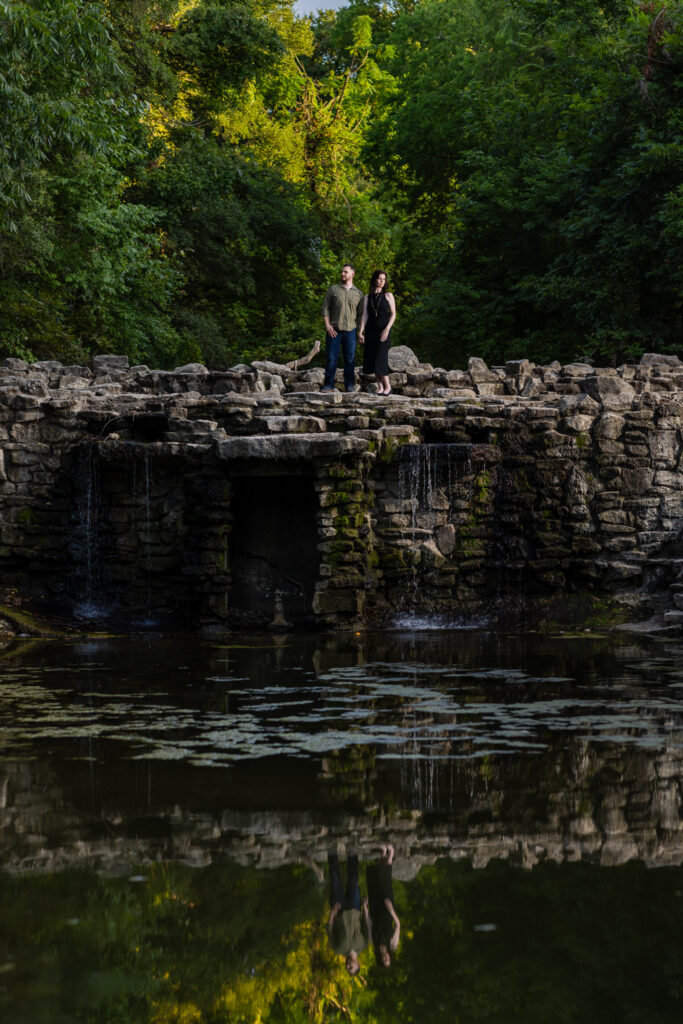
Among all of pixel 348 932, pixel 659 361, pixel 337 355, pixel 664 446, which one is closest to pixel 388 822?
pixel 348 932

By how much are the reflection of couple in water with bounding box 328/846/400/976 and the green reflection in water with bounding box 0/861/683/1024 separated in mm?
31

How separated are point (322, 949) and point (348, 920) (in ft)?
0.77

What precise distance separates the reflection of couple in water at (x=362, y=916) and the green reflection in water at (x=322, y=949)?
0.03 meters

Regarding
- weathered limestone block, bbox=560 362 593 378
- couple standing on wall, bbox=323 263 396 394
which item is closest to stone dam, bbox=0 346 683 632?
couple standing on wall, bbox=323 263 396 394

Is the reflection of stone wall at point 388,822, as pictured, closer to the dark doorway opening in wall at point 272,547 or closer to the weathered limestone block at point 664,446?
the dark doorway opening in wall at point 272,547

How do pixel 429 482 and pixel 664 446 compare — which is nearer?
pixel 429 482

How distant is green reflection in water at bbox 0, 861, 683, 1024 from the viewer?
308 centimetres

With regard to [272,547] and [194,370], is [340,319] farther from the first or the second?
[272,547]

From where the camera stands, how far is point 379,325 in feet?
49.9

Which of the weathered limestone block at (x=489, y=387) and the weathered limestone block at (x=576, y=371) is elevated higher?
the weathered limestone block at (x=576, y=371)

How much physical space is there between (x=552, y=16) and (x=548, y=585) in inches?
662

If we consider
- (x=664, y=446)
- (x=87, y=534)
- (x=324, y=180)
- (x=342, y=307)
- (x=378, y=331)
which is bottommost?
(x=87, y=534)

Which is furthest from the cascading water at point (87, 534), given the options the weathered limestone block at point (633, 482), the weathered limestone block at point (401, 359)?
the weathered limestone block at point (633, 482)

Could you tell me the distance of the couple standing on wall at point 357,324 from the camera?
49.2ft
